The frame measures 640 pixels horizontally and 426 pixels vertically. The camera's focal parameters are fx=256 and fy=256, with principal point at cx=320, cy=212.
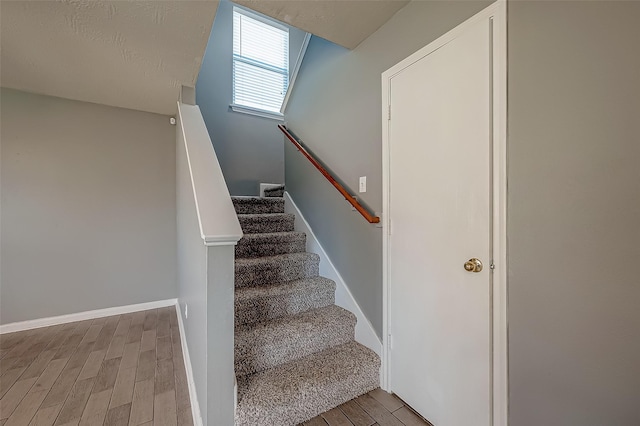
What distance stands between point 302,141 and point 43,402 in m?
2.68

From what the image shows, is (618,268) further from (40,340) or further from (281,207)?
(40,340)

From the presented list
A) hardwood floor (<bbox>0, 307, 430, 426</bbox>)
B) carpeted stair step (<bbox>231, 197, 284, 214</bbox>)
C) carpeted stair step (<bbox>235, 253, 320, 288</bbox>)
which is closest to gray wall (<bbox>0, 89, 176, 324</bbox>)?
hardwood floor (<bbox>0, 307, 430, 426</bbox>)

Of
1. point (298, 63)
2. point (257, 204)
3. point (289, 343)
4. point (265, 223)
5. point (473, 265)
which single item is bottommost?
point (289, 343)

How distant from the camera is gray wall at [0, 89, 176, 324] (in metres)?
2.48

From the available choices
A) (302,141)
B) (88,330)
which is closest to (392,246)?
(302,141)

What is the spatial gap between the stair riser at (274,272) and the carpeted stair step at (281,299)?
6cm

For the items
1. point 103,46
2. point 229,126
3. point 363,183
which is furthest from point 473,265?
point 229,126

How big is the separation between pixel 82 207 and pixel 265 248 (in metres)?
2.08

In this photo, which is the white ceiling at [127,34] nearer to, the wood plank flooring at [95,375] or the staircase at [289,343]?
the staircase at [289,343]

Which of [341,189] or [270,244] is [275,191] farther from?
[341,189]

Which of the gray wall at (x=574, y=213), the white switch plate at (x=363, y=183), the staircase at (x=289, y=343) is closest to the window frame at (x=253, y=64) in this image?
the white switch plate at (x=363, y=183)

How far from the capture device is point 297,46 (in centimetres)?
391

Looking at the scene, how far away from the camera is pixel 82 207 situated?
2.72 meters

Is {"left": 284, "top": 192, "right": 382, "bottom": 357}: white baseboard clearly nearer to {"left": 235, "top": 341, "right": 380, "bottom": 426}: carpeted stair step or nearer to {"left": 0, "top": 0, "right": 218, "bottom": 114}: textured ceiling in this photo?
{"left": 235, "top": 341, "right": 380, "bottom": 426}: carpeted stair step
